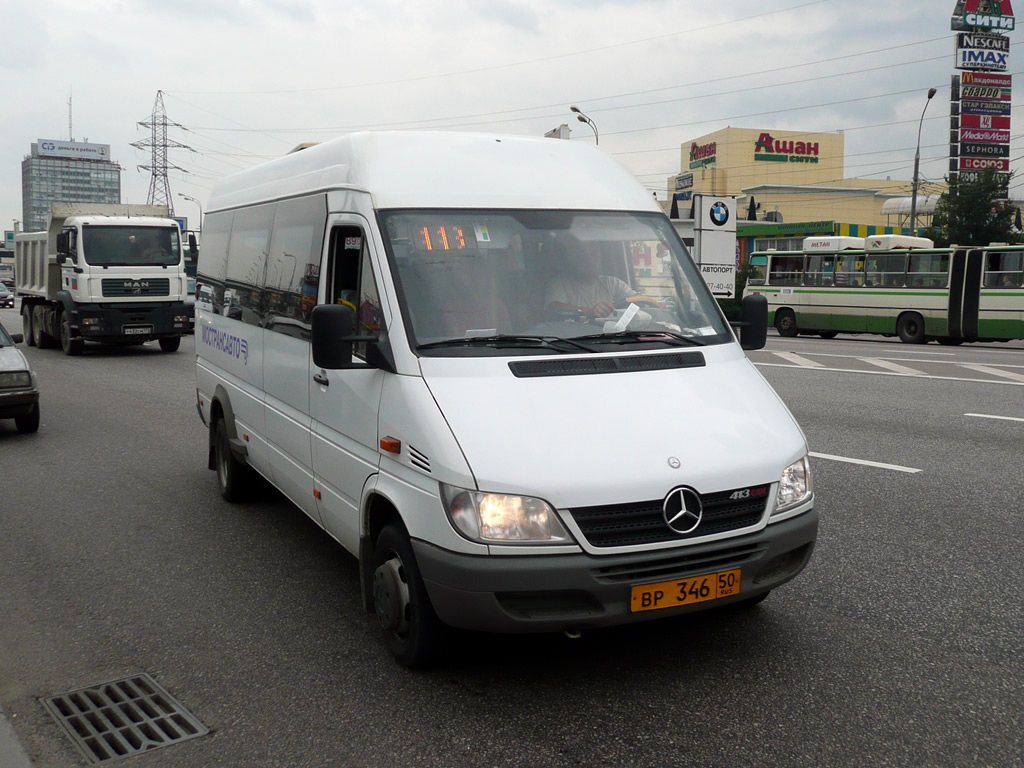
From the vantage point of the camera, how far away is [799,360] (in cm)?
1872

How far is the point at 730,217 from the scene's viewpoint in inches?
756

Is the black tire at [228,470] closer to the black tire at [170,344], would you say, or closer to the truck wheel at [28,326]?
the black tire at [170,344]

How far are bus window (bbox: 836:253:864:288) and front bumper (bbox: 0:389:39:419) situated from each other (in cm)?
2285

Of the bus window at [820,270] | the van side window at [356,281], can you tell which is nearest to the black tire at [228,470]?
the van side window at [356,281]

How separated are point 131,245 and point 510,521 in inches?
731

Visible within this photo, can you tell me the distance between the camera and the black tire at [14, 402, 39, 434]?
10.8 meters

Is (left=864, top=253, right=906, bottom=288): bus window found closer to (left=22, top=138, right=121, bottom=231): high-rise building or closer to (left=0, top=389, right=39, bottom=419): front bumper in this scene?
(left=0, top=389, right=39, bottom=419): front bumper

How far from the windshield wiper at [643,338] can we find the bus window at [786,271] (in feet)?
87.2

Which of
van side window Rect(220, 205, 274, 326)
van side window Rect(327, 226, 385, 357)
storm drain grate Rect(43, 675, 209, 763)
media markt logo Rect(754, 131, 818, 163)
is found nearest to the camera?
storm drain grate Rect(43, 675, 209, 763)

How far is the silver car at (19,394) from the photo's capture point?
10570 millimetres

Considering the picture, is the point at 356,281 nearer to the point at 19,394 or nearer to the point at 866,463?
the point at 866,463

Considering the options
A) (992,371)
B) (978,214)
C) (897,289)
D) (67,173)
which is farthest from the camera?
(67,173)

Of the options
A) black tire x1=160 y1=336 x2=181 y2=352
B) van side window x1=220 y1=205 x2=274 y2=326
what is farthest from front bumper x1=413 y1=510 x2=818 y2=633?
black tire x1=160 y1=336 x2=181 y2=352

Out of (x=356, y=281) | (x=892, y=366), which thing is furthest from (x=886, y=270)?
(x=356, y=281)
